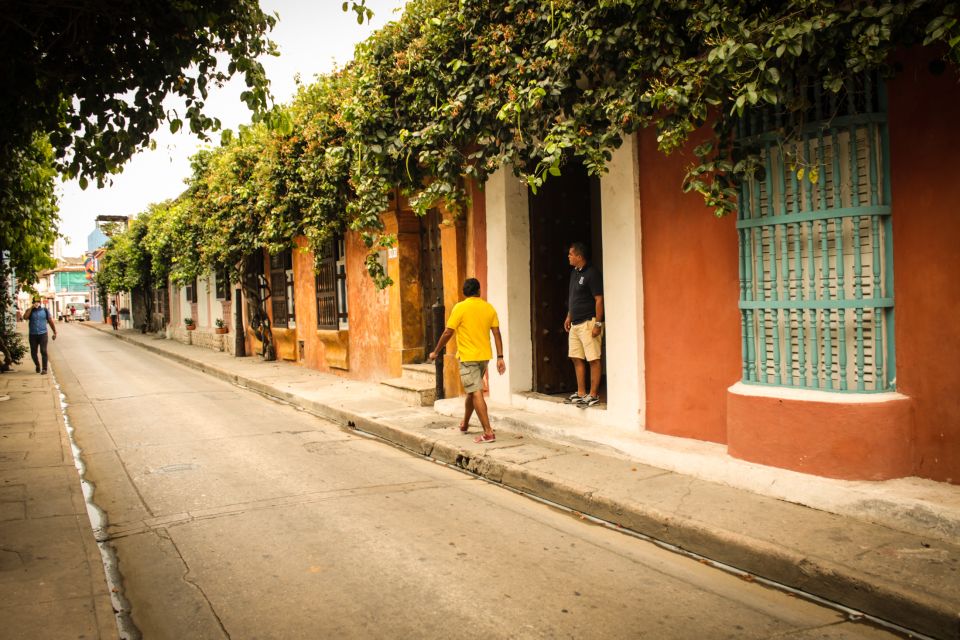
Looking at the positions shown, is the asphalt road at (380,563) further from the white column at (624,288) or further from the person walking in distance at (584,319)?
the person walking in distance at (584,319)

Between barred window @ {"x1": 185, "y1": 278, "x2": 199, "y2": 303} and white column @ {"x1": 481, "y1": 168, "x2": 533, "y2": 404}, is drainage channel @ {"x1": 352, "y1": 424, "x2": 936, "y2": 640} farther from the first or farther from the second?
barred window @ {"x1": 185, "y1": 278, "x2": 199, "y2": 303}

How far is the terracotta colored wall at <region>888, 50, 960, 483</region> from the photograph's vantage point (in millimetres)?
4648

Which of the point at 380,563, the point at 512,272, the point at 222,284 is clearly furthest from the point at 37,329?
the point at 380,563

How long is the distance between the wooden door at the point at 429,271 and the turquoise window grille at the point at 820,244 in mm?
6595

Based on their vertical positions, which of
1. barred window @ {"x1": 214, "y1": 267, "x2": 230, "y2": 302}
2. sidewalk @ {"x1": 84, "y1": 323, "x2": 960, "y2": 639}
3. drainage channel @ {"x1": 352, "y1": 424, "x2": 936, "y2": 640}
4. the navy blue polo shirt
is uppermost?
barred window @ {"x1": 214, "y1": 267, "x2": 230, "y2": 302}

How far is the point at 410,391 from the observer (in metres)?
10.4

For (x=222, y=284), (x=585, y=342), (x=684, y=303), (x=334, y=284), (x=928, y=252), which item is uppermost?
(x=222, y=284)

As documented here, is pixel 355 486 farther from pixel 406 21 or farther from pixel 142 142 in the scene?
pixel 406 21

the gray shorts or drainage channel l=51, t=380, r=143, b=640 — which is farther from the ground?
the gray shorts

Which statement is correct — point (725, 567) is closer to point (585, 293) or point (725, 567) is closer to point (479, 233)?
point (585, 293)

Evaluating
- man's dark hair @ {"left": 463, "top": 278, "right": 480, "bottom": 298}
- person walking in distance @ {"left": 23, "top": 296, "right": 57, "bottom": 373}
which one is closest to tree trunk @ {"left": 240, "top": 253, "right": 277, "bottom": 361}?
person walking in distance @ {"left": 23, "top": 296, "right": 57, "bottom": 373}

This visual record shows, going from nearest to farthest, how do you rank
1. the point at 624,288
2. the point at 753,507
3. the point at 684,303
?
1. the point at 753,507
2. the point at 684,303
3. the point at 624,288

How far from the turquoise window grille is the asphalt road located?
185cm

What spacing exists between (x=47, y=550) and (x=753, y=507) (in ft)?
15.1
